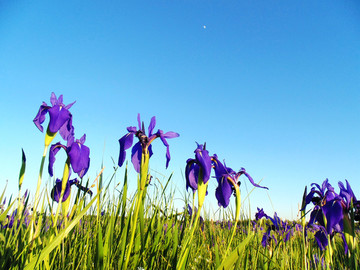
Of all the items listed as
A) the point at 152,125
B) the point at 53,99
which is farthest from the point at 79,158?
the point at 152,125

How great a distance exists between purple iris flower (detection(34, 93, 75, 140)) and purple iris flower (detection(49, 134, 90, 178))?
125mm

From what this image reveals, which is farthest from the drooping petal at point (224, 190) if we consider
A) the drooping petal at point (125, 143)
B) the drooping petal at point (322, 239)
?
the drooping petal at point (322, 239)

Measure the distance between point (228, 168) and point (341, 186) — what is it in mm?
1768

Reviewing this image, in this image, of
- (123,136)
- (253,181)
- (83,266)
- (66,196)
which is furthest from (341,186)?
(66,196)

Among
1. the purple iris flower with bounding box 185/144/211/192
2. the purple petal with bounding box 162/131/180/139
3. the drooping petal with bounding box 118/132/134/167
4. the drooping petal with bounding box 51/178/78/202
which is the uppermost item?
the purple petal with bounding box 162/131/180/139

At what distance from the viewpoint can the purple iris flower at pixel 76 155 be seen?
9.89 feet

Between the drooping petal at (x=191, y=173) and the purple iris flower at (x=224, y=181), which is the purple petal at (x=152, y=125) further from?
the purple iris flower at (x=224, y=181)

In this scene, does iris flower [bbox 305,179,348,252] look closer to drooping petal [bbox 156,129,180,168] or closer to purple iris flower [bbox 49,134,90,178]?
drooping petal [bbox 156,129,180,168]

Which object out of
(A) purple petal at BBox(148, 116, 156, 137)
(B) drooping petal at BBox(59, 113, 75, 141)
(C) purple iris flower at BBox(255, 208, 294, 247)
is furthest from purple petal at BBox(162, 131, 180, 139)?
(C) purple iris flower at BBox(255, 208, 294, 247)

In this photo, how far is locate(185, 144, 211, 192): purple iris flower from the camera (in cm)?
255

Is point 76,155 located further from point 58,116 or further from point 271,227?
point 271,227

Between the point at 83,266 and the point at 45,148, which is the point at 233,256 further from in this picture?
the point at 45,148

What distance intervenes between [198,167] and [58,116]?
169 centimetres

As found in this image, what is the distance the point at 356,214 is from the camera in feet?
11.0
